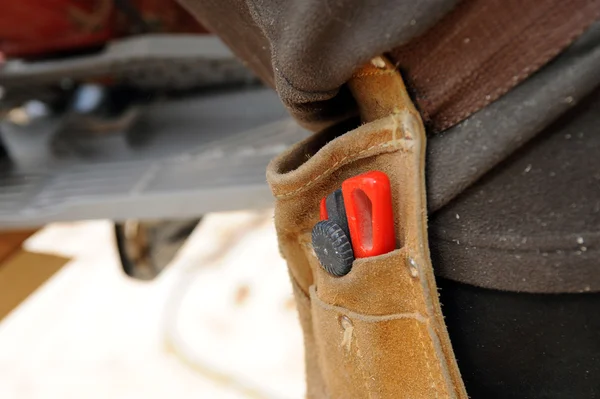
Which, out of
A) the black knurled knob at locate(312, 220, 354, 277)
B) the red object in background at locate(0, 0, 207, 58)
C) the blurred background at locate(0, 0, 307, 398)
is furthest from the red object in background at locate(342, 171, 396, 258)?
the red object in background at locate(0, 0, 207, 58)

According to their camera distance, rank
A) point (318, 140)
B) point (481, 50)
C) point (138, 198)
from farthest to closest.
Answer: point (138, 198), point (318, 140), point (481, 50)

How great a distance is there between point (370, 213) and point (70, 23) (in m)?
0.98

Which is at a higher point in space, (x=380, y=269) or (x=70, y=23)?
(x=380, y=269)

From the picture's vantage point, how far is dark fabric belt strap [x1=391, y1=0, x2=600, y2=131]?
321 mm

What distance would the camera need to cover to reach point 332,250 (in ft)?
1.29

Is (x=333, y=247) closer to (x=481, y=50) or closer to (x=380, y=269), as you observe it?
(x=380, y=269)

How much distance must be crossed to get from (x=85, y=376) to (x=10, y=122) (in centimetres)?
66

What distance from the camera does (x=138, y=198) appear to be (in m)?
1.08

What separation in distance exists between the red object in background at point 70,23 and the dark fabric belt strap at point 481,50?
37.4 inches

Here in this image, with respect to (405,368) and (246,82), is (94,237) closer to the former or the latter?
(246,82)

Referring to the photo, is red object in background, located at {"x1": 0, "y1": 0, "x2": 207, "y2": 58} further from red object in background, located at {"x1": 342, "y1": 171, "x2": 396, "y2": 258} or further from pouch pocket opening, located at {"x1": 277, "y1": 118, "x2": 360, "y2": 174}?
red object in background, located at {"x1": 342, "y1": 171, "x2": 396, "y2": 258}

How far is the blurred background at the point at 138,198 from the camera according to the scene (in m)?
1.11

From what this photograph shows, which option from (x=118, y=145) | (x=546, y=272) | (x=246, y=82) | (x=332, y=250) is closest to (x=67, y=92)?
(x=118, y=145)

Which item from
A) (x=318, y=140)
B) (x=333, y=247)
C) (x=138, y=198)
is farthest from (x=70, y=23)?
(x=333, y=247)
